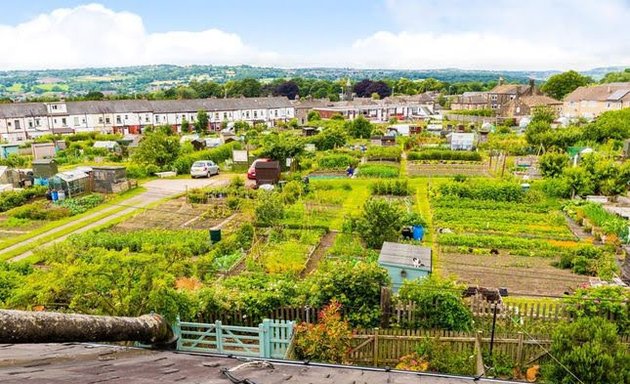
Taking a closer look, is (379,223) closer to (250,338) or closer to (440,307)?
(440,307)

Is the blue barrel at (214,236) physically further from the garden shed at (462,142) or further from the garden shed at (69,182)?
the garden shed at (462,142)

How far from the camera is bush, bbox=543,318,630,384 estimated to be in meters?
8.92

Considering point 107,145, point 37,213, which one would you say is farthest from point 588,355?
point 107,145

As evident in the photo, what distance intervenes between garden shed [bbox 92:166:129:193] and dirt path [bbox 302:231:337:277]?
16.3 metres

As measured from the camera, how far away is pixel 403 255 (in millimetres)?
15602

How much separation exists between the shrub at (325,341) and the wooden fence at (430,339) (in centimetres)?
39

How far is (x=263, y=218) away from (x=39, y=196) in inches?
654

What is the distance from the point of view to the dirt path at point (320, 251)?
60.5 ft

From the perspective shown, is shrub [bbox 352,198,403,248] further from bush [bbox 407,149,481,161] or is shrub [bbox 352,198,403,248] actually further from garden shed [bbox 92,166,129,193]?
bush [bbox 407,149,481,161]

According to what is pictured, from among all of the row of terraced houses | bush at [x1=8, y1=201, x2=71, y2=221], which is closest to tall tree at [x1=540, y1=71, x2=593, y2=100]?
the row of terraced houses

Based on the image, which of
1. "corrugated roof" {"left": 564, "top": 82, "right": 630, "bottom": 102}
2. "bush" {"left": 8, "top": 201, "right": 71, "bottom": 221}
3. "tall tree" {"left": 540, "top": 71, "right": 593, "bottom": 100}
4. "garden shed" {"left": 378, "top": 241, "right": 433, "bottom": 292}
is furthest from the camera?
"tall tree" {"left": 540, "top": 71, "right": 593, "bottom": 100}

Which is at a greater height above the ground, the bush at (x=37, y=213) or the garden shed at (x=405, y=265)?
the garden shed at (x=405, y=265)

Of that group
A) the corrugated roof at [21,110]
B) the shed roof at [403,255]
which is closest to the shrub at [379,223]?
the shed roof at [403,255]

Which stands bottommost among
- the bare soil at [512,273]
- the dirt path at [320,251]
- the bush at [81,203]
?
the bare soil at [512,273]
